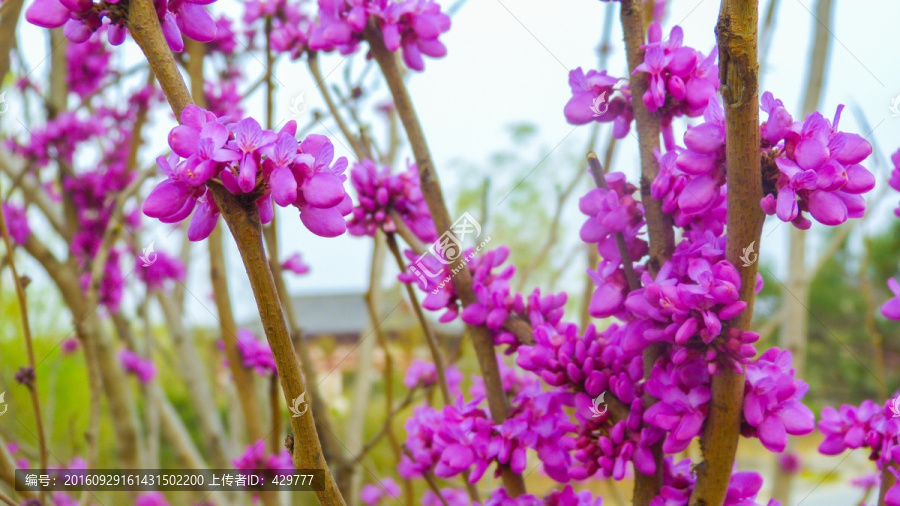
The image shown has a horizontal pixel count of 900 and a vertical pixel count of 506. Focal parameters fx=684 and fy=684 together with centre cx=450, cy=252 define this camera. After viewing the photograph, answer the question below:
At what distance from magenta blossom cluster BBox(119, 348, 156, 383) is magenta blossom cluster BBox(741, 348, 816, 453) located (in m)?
1.60

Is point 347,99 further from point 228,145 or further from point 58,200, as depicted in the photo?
point 58,200

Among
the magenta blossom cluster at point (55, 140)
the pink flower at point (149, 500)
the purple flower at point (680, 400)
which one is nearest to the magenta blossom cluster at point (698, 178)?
the purple flower at point (680, 400)

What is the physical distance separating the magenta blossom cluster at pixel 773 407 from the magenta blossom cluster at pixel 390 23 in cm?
57

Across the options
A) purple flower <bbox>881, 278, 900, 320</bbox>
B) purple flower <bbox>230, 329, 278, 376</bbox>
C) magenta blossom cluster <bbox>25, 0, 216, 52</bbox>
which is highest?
magenta blossom cluster <bbox>25, 0, 216, 52</bbox>

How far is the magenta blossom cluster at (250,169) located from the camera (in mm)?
495

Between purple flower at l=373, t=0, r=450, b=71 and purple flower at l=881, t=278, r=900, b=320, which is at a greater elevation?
purple flower at l=373, t=0, r=450, b=71

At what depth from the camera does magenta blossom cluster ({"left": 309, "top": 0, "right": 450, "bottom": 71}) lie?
2.88ft

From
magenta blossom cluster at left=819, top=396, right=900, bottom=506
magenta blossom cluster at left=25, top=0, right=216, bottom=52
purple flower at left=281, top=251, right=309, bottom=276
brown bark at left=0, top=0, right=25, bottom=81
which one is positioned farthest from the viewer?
purple flower at left=281, top=251, right=309, bottom=276

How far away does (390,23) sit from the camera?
34.8 inches

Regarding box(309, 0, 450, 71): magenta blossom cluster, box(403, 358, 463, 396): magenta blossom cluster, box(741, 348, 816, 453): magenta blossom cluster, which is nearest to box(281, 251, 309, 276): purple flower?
box(403, 358, 463, 396): magenta blossom cluster

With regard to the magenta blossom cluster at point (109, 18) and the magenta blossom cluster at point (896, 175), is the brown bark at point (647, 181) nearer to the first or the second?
the magenta blossom cluster at point (896, 175)

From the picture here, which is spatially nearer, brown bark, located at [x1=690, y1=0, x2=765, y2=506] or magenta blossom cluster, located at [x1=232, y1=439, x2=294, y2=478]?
brown bark, located at [x1=690, y1=0, x2=765, y2=506]

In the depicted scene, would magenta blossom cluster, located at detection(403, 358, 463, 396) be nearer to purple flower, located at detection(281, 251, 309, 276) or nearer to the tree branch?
purple flower, located at detection(281, 251, 309, 276)

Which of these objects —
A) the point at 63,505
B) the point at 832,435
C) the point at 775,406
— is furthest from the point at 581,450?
the point at 63,505
